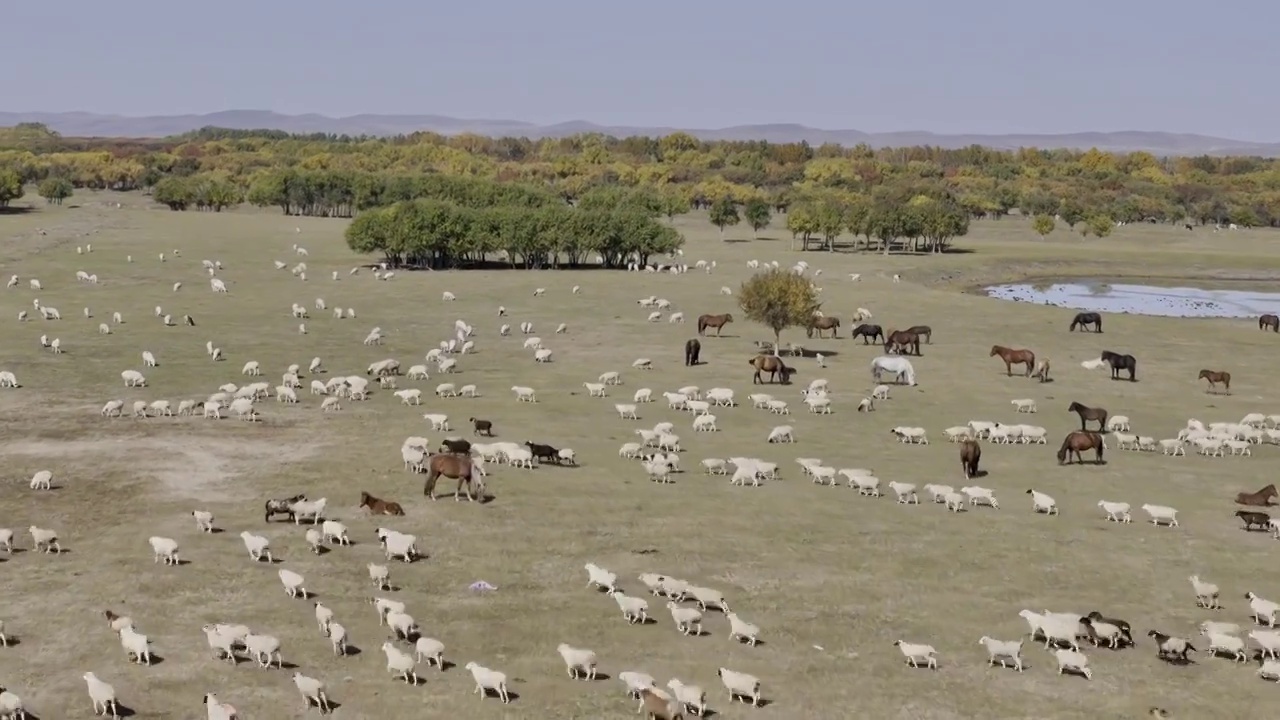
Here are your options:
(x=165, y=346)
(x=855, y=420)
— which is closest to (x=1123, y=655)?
(x=855, y=420)

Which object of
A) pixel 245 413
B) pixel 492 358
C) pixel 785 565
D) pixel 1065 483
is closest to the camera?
pixel 785 565

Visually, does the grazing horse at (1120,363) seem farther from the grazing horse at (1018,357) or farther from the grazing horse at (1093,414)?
the grazing horse at (1093,414)

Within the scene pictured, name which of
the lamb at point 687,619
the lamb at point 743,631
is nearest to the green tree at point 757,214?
the lamb at point 687,619

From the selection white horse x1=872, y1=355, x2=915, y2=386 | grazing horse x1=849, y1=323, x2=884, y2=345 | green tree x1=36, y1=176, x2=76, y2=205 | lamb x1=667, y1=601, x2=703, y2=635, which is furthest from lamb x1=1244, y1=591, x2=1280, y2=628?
green tree x1=36, y1=176, x2=76, y2=205

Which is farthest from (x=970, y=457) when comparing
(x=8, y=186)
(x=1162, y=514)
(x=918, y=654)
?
(x=8, y=186)

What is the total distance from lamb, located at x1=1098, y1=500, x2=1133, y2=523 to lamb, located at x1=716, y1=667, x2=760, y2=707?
13.9m

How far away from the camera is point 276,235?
4614 inches

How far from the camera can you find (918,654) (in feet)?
68.5

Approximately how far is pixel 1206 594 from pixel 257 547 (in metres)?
18.7

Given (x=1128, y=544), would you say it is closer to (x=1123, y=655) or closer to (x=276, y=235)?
(x=1123, y=655)

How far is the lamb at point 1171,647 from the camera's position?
21.2 metres

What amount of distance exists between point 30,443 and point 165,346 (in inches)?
740

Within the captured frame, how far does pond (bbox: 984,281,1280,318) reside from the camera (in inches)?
3189

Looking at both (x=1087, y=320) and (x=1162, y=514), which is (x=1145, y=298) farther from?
(x=1162, y=514)
